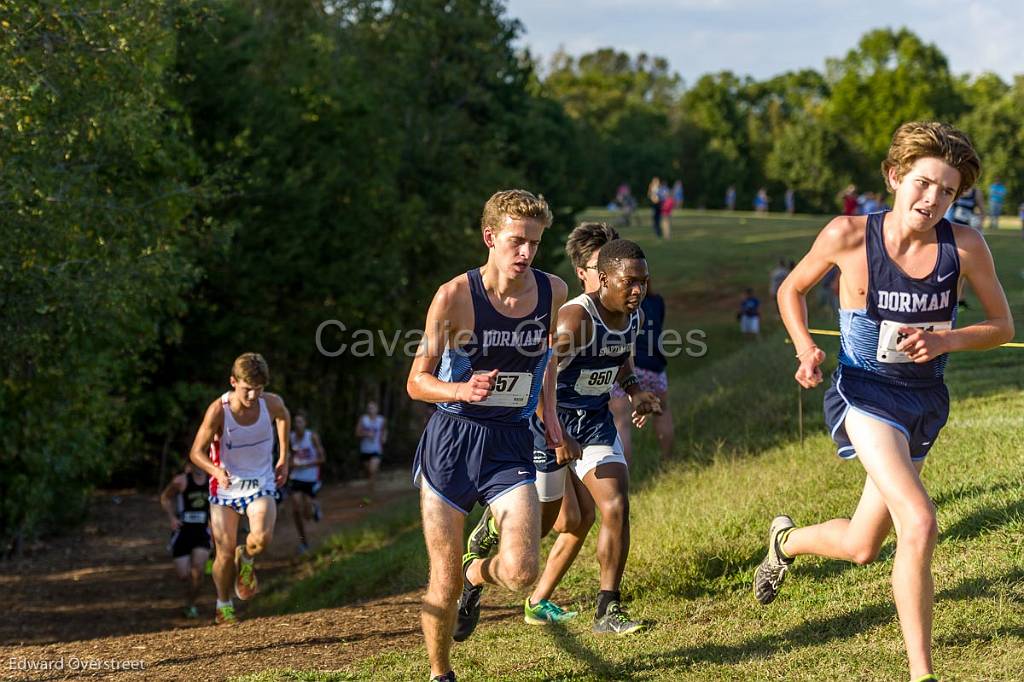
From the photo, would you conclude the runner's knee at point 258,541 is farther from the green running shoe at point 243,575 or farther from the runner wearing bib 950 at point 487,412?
the runner wearing bib 950 at point 487,412

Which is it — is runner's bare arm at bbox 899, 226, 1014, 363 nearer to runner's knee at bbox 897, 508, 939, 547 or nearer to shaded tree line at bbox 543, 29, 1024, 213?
runner's knee at bbox 897, 508, 939, 547

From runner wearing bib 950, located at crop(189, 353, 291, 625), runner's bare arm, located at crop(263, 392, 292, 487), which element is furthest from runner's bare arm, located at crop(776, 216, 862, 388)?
runner's bare arm, located at crop(263, 392, 292, 487)

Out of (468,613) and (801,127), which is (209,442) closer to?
(468,613)

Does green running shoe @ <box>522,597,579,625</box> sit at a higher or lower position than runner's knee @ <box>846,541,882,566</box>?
lower

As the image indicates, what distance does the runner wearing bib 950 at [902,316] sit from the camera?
5.18 m

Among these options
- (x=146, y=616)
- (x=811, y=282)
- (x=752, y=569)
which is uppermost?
(x=811, y=282)

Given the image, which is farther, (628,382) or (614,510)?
(628,382)

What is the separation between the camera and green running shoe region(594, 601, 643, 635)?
23.2ft

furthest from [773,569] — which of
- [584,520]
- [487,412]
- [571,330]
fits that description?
[487,412]

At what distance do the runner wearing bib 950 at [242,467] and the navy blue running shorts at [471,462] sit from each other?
401cm

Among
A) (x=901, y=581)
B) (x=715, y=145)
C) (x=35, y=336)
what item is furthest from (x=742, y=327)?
(x=715, y=145)

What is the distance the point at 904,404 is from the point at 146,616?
9.26 metres

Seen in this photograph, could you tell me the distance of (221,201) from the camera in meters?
22.7

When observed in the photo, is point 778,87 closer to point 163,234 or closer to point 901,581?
point 163,234
